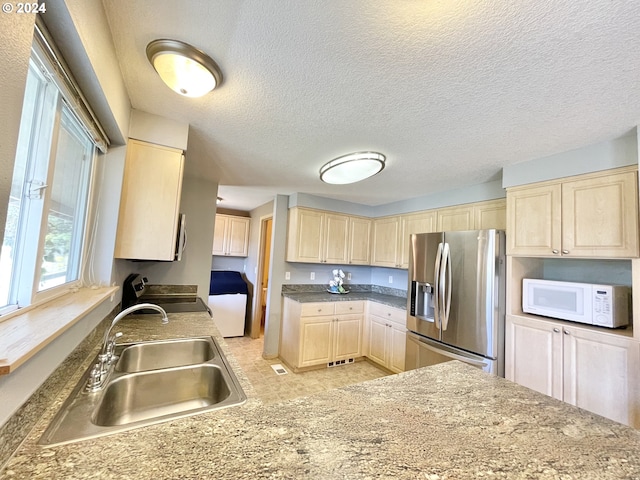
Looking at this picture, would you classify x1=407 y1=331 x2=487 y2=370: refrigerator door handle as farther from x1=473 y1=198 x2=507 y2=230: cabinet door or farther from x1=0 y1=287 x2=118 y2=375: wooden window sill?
x1=0 y1=287 x2=118 y2=375: wooden window sill

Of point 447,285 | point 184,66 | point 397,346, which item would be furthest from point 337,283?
point 184,66

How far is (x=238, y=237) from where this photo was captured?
16.3 ft

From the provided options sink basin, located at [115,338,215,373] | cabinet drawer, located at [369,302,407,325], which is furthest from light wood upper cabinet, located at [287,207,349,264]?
sink basin, located at [115,338,215,373]

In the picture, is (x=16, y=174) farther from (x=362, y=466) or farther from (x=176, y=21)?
(x=362, y=466)

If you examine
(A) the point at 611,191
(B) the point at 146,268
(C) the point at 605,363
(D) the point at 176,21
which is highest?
(D) the point at 176,21

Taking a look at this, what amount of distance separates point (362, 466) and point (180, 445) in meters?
0.44

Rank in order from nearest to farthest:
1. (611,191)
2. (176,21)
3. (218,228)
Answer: (176,21) < (611,191) < (218,228)

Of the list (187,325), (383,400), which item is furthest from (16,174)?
(383,400)

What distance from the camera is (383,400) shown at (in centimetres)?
89

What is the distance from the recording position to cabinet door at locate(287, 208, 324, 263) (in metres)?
3.49

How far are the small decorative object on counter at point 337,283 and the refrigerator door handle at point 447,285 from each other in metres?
1.57

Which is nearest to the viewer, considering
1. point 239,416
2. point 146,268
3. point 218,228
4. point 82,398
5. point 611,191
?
point 239,416

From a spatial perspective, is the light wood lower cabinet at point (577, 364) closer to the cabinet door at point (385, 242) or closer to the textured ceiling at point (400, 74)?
the textured ceiling at point (400, 74)

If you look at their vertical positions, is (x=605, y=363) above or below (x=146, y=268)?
below
